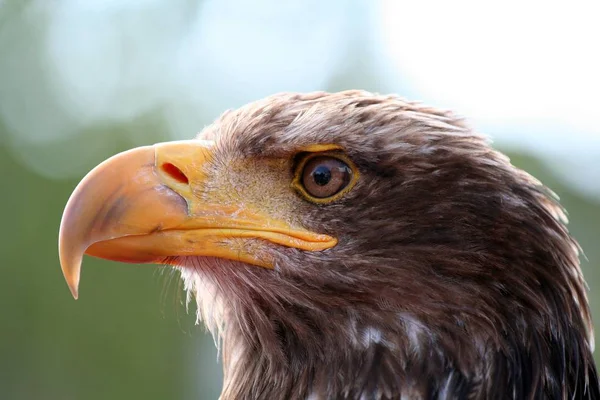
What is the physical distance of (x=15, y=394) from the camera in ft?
43.1

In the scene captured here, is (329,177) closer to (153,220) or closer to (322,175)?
(322,175)

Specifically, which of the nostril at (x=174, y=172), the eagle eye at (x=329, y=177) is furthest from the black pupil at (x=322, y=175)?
the nostril at (x=174, y=172)

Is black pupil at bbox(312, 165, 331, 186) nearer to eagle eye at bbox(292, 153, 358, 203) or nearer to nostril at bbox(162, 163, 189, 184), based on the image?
eagle eye at bbox(292, 153, 358, 203)

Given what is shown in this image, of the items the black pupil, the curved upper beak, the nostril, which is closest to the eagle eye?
the black pupil

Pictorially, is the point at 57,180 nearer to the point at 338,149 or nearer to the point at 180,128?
the point at 180,128

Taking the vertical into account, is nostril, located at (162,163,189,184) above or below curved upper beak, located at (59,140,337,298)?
above

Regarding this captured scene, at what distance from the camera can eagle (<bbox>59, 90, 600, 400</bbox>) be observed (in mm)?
2281

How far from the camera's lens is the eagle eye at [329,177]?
2.41 metres

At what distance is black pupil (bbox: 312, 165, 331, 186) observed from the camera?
241 centimetres

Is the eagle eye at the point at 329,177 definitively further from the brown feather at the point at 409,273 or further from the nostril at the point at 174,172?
the nostril at the point at 174,172

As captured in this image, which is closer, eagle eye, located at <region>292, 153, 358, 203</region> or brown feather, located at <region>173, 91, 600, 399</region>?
brown feather, located at <region>173, 91, 600, 399</region>

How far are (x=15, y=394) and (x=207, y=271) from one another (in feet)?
39.2

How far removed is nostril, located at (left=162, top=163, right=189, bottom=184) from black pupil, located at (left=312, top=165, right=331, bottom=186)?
0.44 metres

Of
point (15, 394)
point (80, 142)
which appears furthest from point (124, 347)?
point (80, 142)
